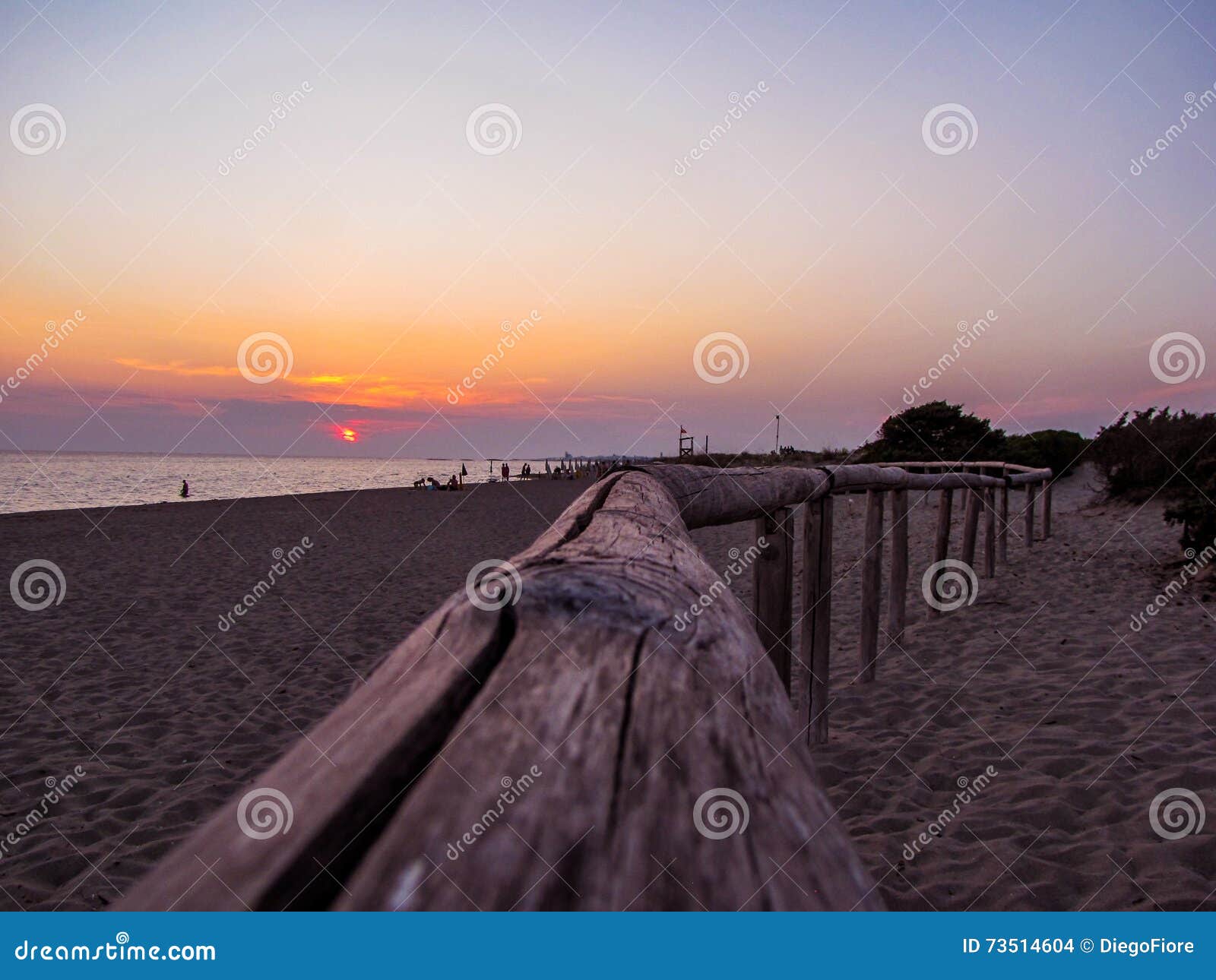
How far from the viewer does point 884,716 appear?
5.30 meters

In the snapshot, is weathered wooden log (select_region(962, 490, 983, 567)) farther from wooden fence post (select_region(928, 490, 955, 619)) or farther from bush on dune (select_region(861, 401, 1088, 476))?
bush on dune (select_region(861, 401, 1088, 476))

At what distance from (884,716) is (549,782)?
17.6ft

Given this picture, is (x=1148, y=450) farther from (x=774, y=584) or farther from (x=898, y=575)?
(x=774, y=584)

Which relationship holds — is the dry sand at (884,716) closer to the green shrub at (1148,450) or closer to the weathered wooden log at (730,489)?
the weathered wooden log at (730,489)

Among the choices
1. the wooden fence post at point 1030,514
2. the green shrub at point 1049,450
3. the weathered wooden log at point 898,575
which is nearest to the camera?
the weathered wooden log at point 898,575

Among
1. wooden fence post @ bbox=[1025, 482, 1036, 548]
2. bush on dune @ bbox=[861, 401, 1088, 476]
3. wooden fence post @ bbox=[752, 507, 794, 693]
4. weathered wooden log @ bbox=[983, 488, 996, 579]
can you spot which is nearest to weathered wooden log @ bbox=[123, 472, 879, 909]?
wooden fence post @ bbox=[752, 507, 794, 693]

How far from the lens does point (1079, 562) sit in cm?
1126

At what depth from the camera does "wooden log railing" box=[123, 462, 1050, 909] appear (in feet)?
1.69

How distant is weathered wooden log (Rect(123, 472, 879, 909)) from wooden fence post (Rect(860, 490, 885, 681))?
18.0ft

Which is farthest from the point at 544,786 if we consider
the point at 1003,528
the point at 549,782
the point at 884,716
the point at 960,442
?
Result: the point at 960,442

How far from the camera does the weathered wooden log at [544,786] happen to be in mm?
513

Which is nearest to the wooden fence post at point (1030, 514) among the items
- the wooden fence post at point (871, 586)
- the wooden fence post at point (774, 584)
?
the wooden fence post at point (871, 586)

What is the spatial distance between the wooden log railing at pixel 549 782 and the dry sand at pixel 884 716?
296cm
